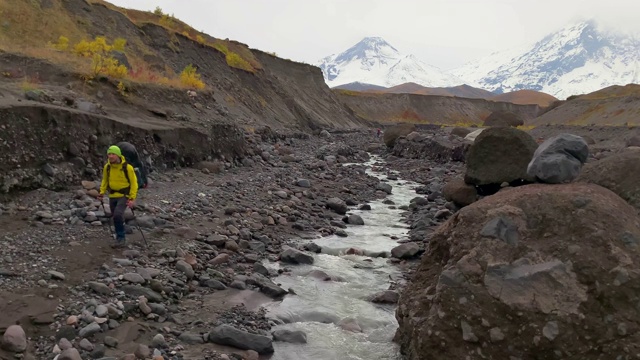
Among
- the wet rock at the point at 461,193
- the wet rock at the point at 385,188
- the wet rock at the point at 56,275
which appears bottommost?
the wet rock at the point at 56,275

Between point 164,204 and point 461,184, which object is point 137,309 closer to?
point 164,204

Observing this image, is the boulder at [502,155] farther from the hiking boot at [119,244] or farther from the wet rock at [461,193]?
the hiking boot at [119,244]

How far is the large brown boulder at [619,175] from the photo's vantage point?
827 cm

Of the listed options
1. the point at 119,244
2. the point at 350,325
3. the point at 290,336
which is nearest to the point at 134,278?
the point at 119,244

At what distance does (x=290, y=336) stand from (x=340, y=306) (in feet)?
6.34

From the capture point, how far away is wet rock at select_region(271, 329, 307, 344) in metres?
8.10

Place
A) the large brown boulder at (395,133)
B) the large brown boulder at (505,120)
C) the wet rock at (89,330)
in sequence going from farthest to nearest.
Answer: the large brown boulder at (505,120)
the large brown boulder at (395,133)
the wet rock at (89,330)

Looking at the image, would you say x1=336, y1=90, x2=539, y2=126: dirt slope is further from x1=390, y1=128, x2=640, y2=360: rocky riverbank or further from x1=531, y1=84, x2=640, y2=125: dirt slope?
x1=390, y1=128, x2=640, y2=360: rocky riverbank

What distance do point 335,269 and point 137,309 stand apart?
17.5ft

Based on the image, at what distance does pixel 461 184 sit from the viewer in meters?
17.8

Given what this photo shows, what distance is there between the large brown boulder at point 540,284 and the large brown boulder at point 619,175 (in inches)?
52.6

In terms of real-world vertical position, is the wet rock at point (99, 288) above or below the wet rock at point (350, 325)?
above

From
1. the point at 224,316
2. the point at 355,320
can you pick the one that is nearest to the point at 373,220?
the point at 355,320

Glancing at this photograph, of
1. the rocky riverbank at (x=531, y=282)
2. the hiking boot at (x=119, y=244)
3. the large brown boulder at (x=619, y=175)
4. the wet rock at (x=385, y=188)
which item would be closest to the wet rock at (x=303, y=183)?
the wet rock at (x=385, y=188)
